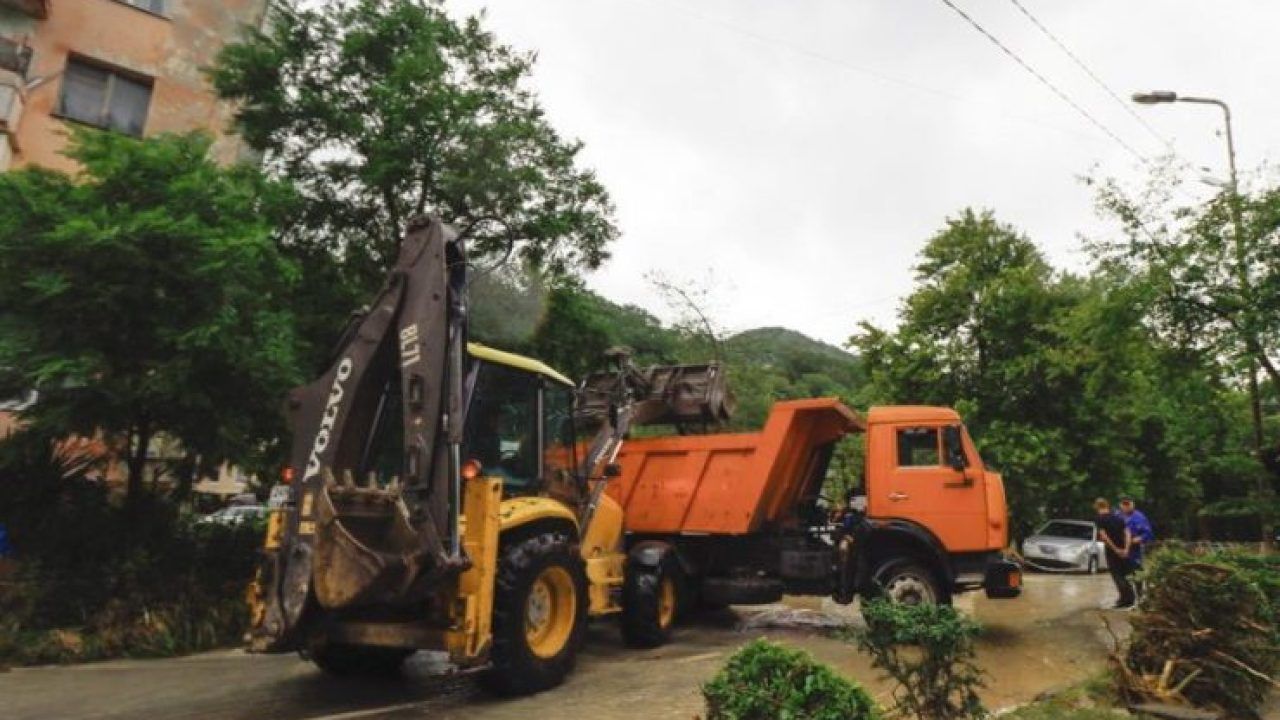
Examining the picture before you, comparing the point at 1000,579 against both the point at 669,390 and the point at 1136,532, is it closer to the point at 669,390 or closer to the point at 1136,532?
the point at 1136,532

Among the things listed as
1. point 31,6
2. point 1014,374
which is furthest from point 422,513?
point 1014,374

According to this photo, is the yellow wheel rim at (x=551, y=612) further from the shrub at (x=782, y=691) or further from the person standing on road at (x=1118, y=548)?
the person standing on road at (x=1118, y=548)

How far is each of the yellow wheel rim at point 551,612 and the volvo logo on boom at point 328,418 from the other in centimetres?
202

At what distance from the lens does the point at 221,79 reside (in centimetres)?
1216

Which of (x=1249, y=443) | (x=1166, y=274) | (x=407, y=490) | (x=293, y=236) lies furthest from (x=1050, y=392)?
(x=407, y=490)

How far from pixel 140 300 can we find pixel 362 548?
4754 mm

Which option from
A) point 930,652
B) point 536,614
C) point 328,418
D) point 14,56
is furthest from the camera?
point 14,56

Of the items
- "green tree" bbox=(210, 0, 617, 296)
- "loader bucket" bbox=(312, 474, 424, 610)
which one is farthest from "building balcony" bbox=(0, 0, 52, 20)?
"loader bucket" bbox=(312, 474, 424, 610)

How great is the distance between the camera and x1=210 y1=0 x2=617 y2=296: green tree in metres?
11.7

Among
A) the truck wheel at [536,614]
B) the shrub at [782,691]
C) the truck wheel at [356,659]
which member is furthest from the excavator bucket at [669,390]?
the shrub at [782,691]

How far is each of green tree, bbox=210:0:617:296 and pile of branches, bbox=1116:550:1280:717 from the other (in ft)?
31.4

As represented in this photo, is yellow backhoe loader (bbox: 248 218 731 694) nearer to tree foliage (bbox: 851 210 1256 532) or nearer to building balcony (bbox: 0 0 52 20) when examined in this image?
building balcony (bbox: 0 0 52 20)

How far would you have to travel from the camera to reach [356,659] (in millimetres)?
7551

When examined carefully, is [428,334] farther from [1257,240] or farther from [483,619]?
[1257,240]
